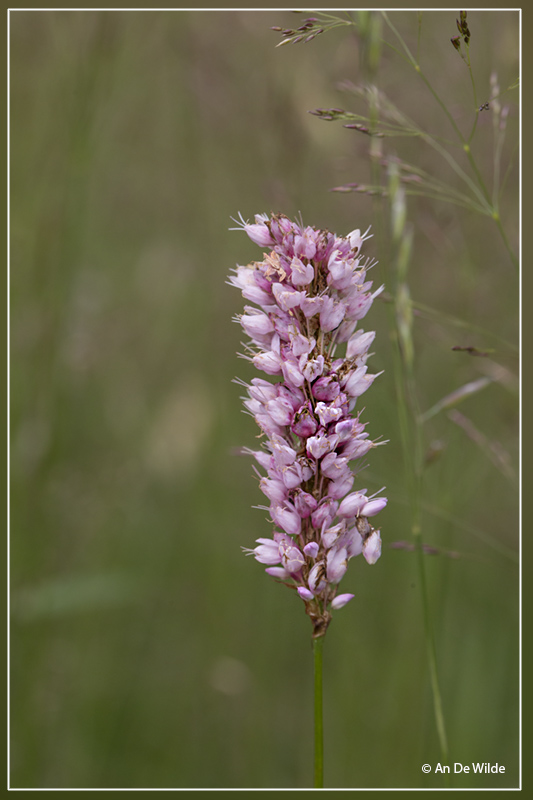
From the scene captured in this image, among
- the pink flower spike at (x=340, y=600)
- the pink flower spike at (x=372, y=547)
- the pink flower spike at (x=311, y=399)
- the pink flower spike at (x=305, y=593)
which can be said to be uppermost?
the pink flower spike at (x=311, y=399)

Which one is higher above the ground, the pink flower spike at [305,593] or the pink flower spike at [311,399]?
the pink flower spike at [311,399]

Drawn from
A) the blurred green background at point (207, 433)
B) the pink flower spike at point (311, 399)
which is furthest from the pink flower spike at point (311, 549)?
the blurred green background at point (207, 433)

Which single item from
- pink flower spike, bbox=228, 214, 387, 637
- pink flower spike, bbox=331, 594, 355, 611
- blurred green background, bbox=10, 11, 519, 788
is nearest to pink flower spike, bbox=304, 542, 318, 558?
pink flower spike, bbox=228, 214, 387, 637

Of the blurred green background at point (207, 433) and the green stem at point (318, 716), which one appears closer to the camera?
the green stem at point (318, 716)

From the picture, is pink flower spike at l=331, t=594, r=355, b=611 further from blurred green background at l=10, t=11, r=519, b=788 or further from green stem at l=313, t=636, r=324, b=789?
blurred green background at l=10, t=11, r=519, b=788

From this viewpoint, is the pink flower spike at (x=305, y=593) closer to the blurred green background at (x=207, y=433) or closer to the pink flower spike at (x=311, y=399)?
the pink flower spike at (x=311, y=399)

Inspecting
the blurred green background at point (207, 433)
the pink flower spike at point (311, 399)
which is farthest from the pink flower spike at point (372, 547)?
the blurred green background at point (207, 433)
